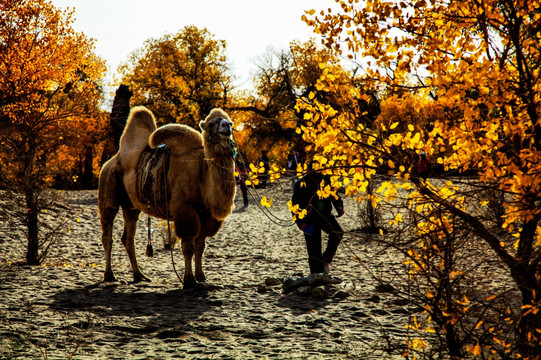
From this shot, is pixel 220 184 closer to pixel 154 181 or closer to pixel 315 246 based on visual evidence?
pixel 154 181

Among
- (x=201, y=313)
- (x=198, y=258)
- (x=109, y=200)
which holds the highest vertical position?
(x=109, y=200)

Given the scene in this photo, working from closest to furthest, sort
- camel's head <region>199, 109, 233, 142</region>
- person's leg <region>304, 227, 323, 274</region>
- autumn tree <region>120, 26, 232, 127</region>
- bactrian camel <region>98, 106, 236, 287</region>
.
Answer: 1. camel's head <region>199, 109, 233, 142</region>
2. bactrian camel <region>98, 106, 236, 287</region>
3. person's leg <region>304, 227, 323, 274</region>
4. autumn tree <region>120, 26, 232, 127</region>

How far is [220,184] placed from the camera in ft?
23.8

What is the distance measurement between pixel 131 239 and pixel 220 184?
84.7 inches

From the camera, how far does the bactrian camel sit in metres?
7.29

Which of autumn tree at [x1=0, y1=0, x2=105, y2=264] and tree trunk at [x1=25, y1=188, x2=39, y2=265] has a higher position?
autumn tree at [x1=0, y1=0, x2=105, y2=264]

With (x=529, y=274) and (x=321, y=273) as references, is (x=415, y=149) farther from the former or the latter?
(x=321, y=273)

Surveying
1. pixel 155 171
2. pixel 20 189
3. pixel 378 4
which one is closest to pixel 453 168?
pixel 378 4

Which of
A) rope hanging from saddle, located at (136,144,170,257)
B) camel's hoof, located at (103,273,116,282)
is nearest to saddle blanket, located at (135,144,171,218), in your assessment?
rope hanging from saddle, located at (136,144,170,257)

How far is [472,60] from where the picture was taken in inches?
122

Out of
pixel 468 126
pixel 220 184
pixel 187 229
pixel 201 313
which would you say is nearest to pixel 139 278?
pixel 187 229

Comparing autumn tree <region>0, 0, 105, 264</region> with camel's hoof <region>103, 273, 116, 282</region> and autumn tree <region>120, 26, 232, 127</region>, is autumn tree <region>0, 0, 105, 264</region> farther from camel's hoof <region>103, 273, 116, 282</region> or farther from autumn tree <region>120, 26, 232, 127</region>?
autumn tree <region>120, 26, 232, 127</region>

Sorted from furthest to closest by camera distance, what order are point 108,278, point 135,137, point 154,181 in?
point 135,137
point 108,278
point 154,181

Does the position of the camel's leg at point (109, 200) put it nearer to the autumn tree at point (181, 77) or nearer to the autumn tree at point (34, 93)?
the autumn tree at point (34, 93)
